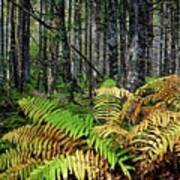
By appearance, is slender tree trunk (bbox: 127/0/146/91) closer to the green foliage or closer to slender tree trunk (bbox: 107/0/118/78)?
slender tree trunk (bbox: 107/0/118/78)

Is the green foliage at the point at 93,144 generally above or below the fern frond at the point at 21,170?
above

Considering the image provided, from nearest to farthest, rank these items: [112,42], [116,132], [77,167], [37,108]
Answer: [77,167] < [116,132] < [37,108] < [112,42]

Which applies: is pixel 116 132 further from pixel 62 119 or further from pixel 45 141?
pixel 45 141

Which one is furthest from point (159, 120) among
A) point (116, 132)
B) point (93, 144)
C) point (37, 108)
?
point (37, 108)

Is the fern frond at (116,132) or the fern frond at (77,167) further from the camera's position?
the fern frond at (116,132)

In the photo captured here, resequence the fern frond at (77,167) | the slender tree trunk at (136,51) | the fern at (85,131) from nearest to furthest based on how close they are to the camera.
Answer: the fern frond at (77,167) < the fern at (85,131) < the slender tree trunk at (136,51)

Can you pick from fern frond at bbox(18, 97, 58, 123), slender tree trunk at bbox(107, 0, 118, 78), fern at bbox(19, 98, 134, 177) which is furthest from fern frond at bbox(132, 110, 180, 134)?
slender tree trunk at bbox(107, 0, 118, 78)

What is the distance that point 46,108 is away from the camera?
14.9ft

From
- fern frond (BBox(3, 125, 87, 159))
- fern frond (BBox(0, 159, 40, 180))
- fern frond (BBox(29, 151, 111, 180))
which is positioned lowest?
fern frond (BBox(0, 159, 40, 180))

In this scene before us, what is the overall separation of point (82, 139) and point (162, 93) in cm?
91

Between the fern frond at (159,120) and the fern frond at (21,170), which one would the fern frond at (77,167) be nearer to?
the fern frond at (21,170)

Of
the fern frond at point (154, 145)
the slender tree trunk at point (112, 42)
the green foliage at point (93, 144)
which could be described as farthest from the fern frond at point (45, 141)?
the slender tree trunk at point (112, 42)

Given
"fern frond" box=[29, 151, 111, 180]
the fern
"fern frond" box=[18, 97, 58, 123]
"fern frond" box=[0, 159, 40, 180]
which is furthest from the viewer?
"fern frond" box=[18, 97, 58, 123]

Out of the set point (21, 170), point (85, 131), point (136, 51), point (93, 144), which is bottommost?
point (21, 170)
